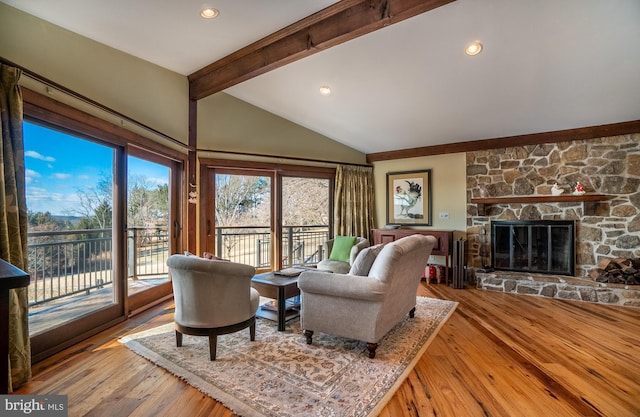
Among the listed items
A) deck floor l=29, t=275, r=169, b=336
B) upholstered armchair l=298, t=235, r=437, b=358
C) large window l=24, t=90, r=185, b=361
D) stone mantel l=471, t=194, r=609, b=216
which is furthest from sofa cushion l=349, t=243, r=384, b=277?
stone mantel l=471, t=194, r=609, b=216

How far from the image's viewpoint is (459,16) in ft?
9.17

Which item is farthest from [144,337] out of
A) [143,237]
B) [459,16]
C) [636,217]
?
[636,217]

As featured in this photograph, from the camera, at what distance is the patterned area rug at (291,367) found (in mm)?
1963

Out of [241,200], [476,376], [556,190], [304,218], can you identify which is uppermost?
[556,190]

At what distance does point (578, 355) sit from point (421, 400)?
167cm

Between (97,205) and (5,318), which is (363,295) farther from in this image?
(97,205)

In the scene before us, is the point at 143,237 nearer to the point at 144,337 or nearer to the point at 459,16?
the point at 144,337

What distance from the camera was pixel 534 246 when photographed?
491cm

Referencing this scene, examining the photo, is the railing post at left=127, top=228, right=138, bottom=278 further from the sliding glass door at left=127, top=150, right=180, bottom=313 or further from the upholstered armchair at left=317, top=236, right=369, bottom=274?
the upholstered armchair at left=317, top=236, right=369, bottom=274

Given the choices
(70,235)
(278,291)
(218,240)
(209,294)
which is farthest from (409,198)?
(70,235)

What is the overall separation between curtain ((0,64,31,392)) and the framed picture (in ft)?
17.9

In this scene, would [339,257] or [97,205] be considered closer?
[97,205]

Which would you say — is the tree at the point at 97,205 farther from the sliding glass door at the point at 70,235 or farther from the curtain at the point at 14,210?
the curtain at the point at 14,210

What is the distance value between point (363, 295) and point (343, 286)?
0.62ft
